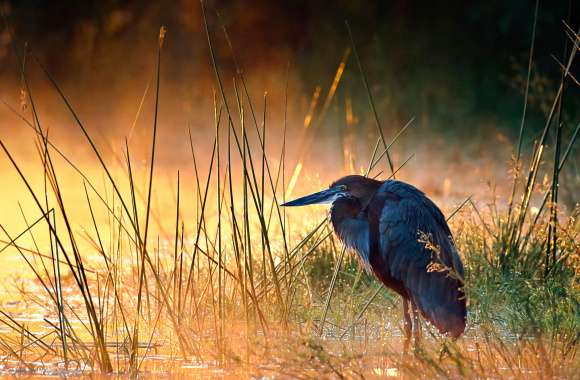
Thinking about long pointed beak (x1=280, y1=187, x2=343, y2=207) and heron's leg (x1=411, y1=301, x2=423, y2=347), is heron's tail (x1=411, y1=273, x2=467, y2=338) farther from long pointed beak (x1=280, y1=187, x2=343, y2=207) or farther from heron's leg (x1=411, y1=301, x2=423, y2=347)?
long pointed beak (x1=280, y1=187, x2=343, y2=207)

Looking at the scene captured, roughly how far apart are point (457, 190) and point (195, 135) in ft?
13.5

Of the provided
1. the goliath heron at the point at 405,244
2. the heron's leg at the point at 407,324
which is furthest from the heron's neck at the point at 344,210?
the heron's leg at the point at 407,324

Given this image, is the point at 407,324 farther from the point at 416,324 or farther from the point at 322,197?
the point at 322,197

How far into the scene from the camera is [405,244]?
4.84 meters

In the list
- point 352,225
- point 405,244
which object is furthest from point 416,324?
point 352,225

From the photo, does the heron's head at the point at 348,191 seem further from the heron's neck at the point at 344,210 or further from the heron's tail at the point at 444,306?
the heron's tail at the point at 444,306

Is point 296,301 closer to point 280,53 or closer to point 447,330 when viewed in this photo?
point 447,330

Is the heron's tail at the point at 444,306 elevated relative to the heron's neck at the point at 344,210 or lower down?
lower down

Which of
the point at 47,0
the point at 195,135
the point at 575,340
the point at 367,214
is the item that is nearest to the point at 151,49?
the point at 47,0

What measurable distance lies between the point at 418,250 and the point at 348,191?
1.54 ft

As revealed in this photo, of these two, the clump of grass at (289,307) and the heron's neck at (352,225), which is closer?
the clump of grass at (289,307)

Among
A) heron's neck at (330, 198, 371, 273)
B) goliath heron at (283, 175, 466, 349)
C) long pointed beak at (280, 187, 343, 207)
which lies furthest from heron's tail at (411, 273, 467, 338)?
long pointed beak at (280, 187, 343, 207)

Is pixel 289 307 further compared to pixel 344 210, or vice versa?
pixel 344 210

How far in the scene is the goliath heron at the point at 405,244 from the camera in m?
4.70
